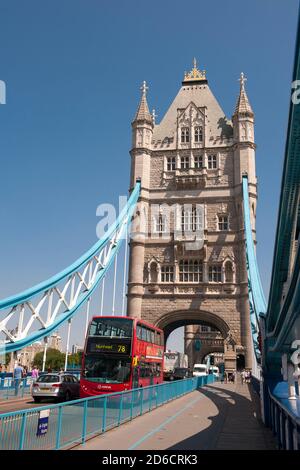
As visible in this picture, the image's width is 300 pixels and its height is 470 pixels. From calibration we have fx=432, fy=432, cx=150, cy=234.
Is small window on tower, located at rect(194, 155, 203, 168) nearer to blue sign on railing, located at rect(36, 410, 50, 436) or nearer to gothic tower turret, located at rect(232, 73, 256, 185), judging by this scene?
gothic tower turret, located at rect(232, 73, 256, 185)

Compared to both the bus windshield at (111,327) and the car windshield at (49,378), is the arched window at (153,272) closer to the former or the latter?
the car windshield at (49,378)

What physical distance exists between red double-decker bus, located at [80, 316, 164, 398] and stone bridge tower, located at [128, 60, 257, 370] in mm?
16968

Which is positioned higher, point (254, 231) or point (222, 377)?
point (254, 231)

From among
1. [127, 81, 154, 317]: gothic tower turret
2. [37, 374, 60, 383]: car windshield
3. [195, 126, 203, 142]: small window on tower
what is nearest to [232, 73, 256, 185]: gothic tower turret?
[195, 126, 203, 142]: small window on tower

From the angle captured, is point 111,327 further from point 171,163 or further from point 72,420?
point 171,163

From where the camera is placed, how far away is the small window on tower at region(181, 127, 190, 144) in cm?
3825

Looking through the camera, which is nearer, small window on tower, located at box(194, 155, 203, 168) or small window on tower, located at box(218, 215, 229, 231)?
small window on tower, located at box(218, 215, 229, 231)

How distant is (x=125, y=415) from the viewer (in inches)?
464

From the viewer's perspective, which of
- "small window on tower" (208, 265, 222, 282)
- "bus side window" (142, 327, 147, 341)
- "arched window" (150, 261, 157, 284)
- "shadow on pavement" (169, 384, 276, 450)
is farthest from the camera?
"arched window" (150, 261, 157, 284)

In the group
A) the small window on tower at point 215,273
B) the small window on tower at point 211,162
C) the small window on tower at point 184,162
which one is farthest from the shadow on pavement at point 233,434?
the small window on tower at point 184,162
